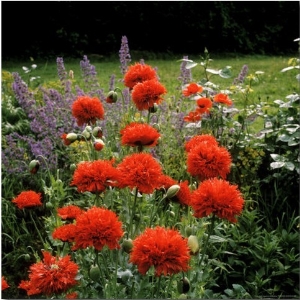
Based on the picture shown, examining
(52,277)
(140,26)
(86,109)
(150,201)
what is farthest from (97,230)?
(140,26)

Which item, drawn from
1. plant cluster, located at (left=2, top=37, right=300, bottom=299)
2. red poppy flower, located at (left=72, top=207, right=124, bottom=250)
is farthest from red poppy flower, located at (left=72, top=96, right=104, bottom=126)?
red poppy flower, located at (left=72, top=207, right=124, bottom=250)

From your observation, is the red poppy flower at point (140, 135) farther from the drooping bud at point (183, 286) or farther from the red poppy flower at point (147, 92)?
the drooping bud at point (183, 286)

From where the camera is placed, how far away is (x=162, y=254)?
1.21 meters

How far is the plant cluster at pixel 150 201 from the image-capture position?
4.50 feet

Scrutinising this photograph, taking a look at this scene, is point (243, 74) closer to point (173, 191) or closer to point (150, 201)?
point (150, 201)

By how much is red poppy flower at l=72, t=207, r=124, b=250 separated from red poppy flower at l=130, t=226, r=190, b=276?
0.09 metres

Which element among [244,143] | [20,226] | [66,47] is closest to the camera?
[20,226]

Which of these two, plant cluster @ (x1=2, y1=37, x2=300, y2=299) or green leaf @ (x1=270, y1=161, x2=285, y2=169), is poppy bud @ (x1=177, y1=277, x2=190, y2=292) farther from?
green leaf @ (x1=270, y1=161, x2=285, y2=169)

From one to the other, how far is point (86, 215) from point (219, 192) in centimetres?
34

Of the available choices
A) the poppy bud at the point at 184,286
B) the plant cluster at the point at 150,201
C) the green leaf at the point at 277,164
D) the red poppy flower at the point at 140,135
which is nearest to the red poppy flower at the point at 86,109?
the plant cluster at the point at 150,201

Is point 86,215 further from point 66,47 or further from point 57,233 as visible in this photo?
point 66,47

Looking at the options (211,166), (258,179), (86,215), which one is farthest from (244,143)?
(86,215)

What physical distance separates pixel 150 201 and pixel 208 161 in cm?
42

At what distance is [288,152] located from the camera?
10.5ft
